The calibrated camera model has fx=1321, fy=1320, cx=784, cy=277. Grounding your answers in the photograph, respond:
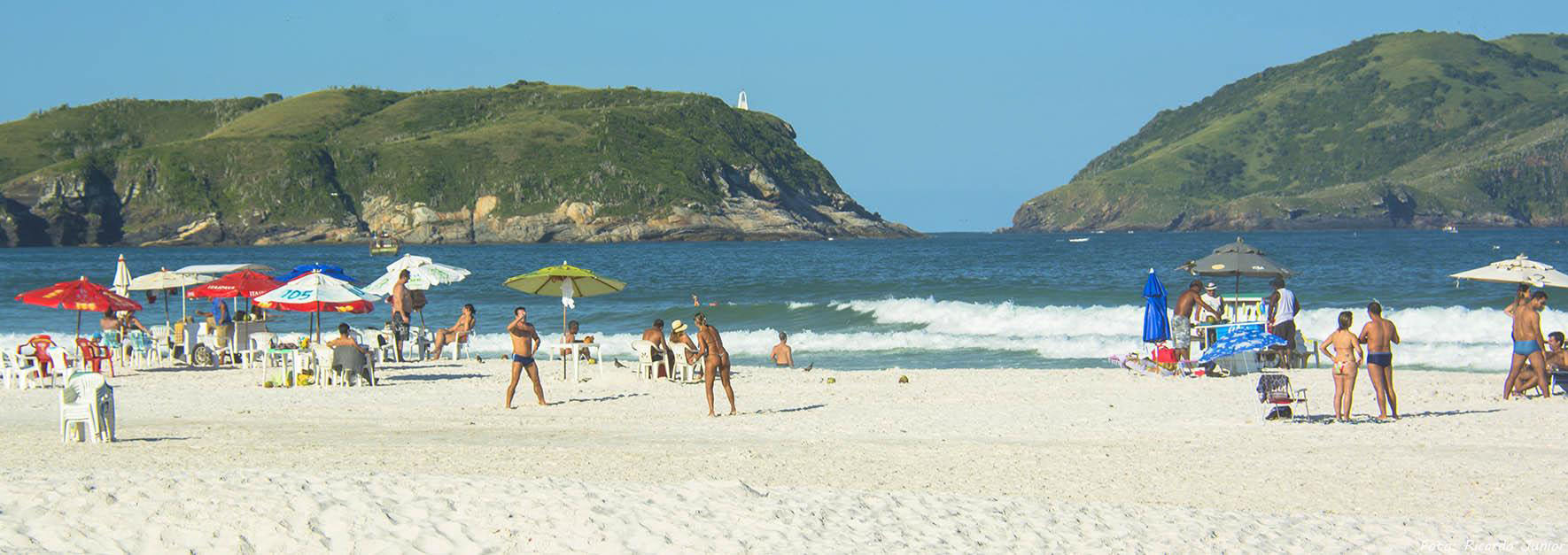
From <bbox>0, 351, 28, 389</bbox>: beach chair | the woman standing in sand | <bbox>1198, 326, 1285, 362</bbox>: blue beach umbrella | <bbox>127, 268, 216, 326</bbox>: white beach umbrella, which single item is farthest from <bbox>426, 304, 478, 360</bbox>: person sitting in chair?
the woman standing in sand

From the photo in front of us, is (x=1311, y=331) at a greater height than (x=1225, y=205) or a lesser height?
lesser

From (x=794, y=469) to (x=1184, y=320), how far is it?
991 centimetres

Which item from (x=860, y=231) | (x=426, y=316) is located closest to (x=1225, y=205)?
(x=860, y=231)

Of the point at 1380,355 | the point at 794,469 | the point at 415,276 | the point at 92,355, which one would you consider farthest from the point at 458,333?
the point at 1380,355

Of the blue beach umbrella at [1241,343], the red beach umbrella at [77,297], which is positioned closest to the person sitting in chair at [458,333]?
the red beach umbrella at [77,297]

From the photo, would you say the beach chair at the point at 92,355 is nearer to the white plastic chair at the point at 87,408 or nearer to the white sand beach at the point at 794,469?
the white sand beach at the point at 794,469

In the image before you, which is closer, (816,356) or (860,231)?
(816,356)

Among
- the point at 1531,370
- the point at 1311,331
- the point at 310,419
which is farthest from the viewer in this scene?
the point at 1311,331

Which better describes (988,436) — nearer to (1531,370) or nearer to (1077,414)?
(1077,414)

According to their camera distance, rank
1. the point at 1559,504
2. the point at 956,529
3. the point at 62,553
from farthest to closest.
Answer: the point at 1559,504, the point at 956,529, the point at 62,553

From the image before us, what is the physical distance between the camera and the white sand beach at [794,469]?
7602 mm

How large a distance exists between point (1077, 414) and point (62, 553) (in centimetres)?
1048

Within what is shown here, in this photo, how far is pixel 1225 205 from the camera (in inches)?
7539

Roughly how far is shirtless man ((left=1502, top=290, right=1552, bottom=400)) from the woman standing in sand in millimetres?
2955
